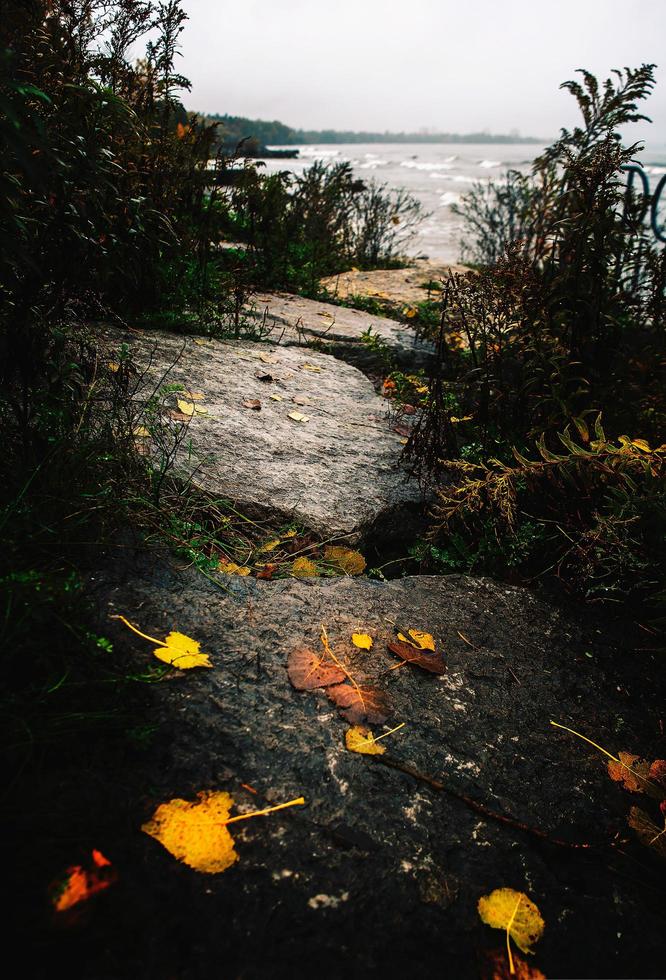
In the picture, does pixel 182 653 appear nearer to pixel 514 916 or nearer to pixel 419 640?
pixel 419 640

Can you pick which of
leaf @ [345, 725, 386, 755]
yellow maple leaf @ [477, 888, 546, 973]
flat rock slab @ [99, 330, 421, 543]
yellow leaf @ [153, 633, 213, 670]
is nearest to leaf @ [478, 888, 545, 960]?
yellow maple leaf @ [477, 888, 546, 973]

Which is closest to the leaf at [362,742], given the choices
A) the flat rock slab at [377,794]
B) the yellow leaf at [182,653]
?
the flat rock slab at [377,794]

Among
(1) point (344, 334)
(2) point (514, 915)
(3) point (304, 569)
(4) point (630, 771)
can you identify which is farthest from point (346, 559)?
(1) point (344, 334)

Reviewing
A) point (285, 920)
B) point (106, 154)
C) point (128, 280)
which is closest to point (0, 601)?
point (285, 920)

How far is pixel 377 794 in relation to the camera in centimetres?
110

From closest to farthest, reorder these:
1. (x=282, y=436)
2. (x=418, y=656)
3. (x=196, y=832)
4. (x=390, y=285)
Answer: (x=196, y=832) → (x=418, y=656) → (x=282, y=436) → (x=390, y=285)

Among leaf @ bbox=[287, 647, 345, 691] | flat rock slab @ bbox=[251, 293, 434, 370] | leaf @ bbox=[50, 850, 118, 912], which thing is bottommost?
leaf @ bbox=[287, 647, 345, 691]

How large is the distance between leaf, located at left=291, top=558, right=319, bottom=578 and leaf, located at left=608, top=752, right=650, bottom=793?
97 cm

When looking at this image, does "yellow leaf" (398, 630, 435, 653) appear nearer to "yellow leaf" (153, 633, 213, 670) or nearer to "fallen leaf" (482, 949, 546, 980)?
"yellow leaf" (153, 633, 213, 670)

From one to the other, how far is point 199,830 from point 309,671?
46cm

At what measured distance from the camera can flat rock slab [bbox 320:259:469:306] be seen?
5.03m

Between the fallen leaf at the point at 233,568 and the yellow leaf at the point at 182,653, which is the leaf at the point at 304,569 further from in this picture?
the yellow leaf at the point at 182,653

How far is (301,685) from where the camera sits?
50.4 inches

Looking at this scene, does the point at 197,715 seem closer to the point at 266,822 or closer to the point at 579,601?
the point at 266,822
